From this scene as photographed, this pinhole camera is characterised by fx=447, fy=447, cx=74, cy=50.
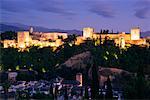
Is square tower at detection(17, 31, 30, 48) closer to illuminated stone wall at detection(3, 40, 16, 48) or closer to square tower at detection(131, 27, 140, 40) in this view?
illuminated stone wall at detection(3, 40, 16, 48)

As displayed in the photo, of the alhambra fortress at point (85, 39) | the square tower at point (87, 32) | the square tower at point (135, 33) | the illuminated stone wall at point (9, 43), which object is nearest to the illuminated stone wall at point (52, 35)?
the alhambra fortress at point (85, 39)

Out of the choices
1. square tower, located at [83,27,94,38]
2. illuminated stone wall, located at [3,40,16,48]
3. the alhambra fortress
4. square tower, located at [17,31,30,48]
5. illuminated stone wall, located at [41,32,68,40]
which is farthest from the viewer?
illuminated stone wall, located at [41,32,68,40]

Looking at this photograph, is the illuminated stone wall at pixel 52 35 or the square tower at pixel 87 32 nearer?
the square tower at pixel 87 32

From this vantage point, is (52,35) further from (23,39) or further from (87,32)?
(87,32)

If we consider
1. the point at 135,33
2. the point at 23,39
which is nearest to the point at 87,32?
the point at 135,33

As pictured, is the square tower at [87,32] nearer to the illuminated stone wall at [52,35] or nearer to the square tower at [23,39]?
the illuminated stone wall at [52,35]

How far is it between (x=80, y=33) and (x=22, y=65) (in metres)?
6.56

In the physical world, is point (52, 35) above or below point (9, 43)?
above

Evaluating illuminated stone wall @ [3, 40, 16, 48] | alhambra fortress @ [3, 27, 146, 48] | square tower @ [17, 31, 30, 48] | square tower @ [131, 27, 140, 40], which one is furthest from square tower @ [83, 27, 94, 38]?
illuminated stone wall @ [3, 40, 16, 48]

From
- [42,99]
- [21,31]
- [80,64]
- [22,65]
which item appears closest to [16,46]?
[21,31]

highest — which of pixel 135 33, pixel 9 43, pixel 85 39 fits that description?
pixel 135 33

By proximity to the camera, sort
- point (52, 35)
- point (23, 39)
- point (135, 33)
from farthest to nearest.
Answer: point (52, 35), point (23, 39), point (135, 33)

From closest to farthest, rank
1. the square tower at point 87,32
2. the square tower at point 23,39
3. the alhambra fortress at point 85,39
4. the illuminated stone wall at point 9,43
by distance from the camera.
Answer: the alhambra fortress at point 85,39 < the illuminated stone wall at point 9,43 < the square tower at point 87,32 < the square tower at point 23,39

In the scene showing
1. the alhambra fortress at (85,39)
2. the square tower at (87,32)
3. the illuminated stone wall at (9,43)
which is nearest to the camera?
the alhambra fortress at (85,39)
